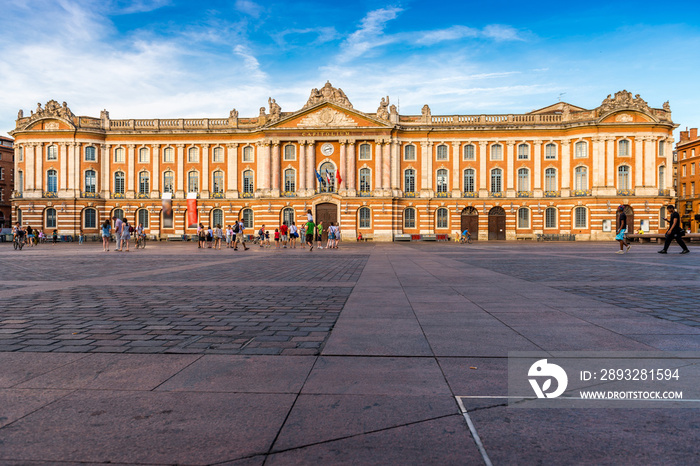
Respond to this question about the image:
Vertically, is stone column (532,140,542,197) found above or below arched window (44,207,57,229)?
above

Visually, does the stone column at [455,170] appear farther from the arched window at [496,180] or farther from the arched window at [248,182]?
the arched window at [248,182]

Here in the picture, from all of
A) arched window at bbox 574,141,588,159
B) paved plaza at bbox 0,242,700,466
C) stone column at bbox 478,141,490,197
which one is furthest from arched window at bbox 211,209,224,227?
paved plaza at bbox 0,242,700,466

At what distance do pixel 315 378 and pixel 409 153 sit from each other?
47.1 m

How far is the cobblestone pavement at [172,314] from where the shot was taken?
15.6 feet

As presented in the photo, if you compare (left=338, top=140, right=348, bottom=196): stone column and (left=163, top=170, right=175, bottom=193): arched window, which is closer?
(left=338, top=140, right=348, bottom=196): stone column

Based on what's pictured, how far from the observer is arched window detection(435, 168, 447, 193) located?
49.5 m

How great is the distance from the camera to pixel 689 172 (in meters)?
71.4

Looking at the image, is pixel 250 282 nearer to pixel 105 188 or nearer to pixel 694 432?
pixel 694 432

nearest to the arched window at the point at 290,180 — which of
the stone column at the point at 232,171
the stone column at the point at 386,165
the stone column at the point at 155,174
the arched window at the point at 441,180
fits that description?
the stone column at the point at 232,171

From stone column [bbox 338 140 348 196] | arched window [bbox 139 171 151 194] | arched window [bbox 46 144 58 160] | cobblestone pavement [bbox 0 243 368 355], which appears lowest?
cobblestone pavement [bbox 0 243 368 355]

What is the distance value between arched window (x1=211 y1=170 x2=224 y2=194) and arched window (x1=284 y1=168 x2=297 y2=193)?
7531 mm

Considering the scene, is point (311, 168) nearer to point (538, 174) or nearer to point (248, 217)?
point (248, 217)

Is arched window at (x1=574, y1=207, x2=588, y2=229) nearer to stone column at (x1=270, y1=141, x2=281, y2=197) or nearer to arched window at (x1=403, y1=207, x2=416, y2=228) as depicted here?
arched window at (x1=403, y1=207, x2=416, y2=228)

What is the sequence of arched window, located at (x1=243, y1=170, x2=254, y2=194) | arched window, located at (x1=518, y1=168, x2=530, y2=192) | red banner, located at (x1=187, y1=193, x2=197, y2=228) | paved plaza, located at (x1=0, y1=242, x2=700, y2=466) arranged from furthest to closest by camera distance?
1. arched window, located at (x1=243, y1=170, x2=254, y2=194)
2. red banner, located at (x1=187, y1=193, x2=197, y2=228)
3. arched window, located at (x1=518, y1=168, x2=530, y2=192)
4. paved plaza, located at (x1=0, y1=242, x2=700, y2=466)
